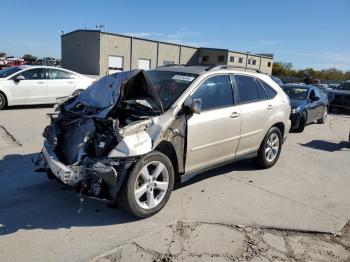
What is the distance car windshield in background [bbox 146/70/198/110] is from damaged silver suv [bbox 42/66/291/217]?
0.02m

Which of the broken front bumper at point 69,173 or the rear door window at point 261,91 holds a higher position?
the rear door window at point 261,91

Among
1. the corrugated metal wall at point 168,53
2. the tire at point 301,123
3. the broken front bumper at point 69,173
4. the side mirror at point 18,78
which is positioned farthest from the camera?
the corrugated metal wall at point 168,53

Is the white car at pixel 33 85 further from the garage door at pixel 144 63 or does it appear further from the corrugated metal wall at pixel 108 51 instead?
the garage door at pixel 144 63

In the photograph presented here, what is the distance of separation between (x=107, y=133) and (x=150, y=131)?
1.63ft

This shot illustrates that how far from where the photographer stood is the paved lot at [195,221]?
3.67 metres

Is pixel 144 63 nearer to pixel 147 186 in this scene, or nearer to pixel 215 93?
pixel 215 93

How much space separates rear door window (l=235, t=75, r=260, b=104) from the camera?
5.82 meters

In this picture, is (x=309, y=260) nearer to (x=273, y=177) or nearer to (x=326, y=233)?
(x=326, y=233)

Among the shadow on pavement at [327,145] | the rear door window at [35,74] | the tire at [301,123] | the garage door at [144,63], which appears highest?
the garage door at [144,63]

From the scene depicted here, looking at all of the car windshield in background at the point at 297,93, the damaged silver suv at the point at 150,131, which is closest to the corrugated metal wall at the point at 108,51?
the car windshield in background at the point at 297,93

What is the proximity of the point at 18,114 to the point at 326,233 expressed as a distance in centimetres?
932

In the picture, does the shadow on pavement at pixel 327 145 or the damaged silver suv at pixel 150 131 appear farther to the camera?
the shadow on pavement at pixel 327 145

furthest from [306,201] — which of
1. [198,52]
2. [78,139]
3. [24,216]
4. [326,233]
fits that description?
[198,52]

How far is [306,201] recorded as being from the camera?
5.34 meters
